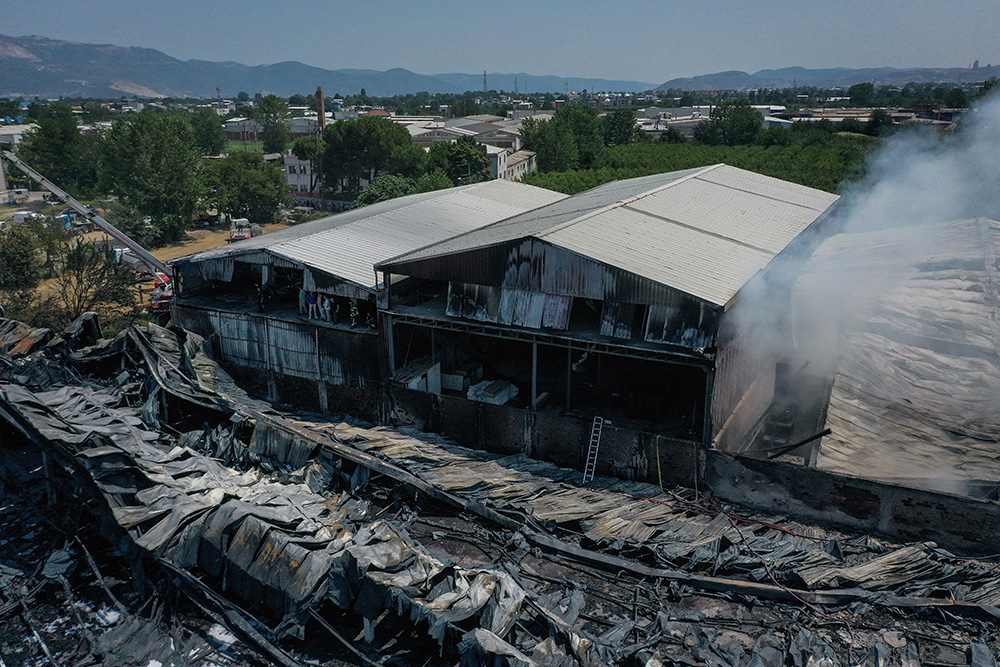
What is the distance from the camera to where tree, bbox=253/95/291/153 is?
3770 inches

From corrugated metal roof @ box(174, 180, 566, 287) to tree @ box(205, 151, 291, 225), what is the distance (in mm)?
26925

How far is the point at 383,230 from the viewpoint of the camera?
84.9 feet

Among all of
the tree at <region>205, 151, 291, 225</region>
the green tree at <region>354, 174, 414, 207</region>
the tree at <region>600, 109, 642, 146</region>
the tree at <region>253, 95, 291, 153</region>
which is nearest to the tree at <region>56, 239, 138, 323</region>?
the green tree at <region>354, 174, 414, 207</region>

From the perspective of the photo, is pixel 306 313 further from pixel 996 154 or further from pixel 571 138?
pixel 571 138

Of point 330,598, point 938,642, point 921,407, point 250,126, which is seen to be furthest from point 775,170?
point 250,126

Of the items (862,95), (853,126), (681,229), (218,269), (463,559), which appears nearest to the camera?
(463,559)

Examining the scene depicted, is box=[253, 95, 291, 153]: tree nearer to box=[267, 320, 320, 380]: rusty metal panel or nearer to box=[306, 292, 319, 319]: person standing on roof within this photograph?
box=[267, 320, 320, 380]: rusty metal panel

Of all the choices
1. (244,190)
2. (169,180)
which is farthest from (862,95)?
(169,180)

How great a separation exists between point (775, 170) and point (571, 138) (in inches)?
878

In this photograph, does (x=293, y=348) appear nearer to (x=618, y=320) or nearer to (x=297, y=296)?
(x=297, y=296)

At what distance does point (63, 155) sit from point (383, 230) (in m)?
58.9

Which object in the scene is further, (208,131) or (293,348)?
(208,131)

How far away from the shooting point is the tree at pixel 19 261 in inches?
1346

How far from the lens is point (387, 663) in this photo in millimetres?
11047
